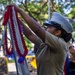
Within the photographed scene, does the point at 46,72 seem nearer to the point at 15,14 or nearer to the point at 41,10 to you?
the point at 15,14

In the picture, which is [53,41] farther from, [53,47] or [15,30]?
[15,30]

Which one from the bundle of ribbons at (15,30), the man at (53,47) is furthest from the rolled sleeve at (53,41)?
the bundle of ribbons at (15,30)

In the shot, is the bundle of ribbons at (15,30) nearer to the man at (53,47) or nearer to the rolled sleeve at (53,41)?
the man at (53,47)

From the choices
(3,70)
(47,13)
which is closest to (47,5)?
(47,13)

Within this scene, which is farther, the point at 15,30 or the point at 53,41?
the point at 15,30

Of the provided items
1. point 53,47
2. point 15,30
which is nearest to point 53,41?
point 53,47

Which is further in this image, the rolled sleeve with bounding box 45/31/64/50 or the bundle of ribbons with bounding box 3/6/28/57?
the bundle of ribbons with bounding box 3/6/28/57

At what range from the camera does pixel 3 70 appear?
9.36 metres

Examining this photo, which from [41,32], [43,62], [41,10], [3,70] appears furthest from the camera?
[41,10]

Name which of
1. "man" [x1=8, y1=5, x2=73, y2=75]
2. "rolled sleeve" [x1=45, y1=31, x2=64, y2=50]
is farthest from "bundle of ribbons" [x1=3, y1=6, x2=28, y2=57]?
"rolled sleeve" [x1=45, y1=31, x2=64, y2=50]

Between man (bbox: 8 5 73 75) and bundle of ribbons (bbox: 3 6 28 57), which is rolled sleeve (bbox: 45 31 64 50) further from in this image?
bundle of ribbons (bbox: 3 6 28 57)

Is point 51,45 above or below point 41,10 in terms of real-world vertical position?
above

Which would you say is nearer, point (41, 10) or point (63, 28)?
point (63, 28)

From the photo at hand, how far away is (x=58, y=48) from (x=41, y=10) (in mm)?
13277
